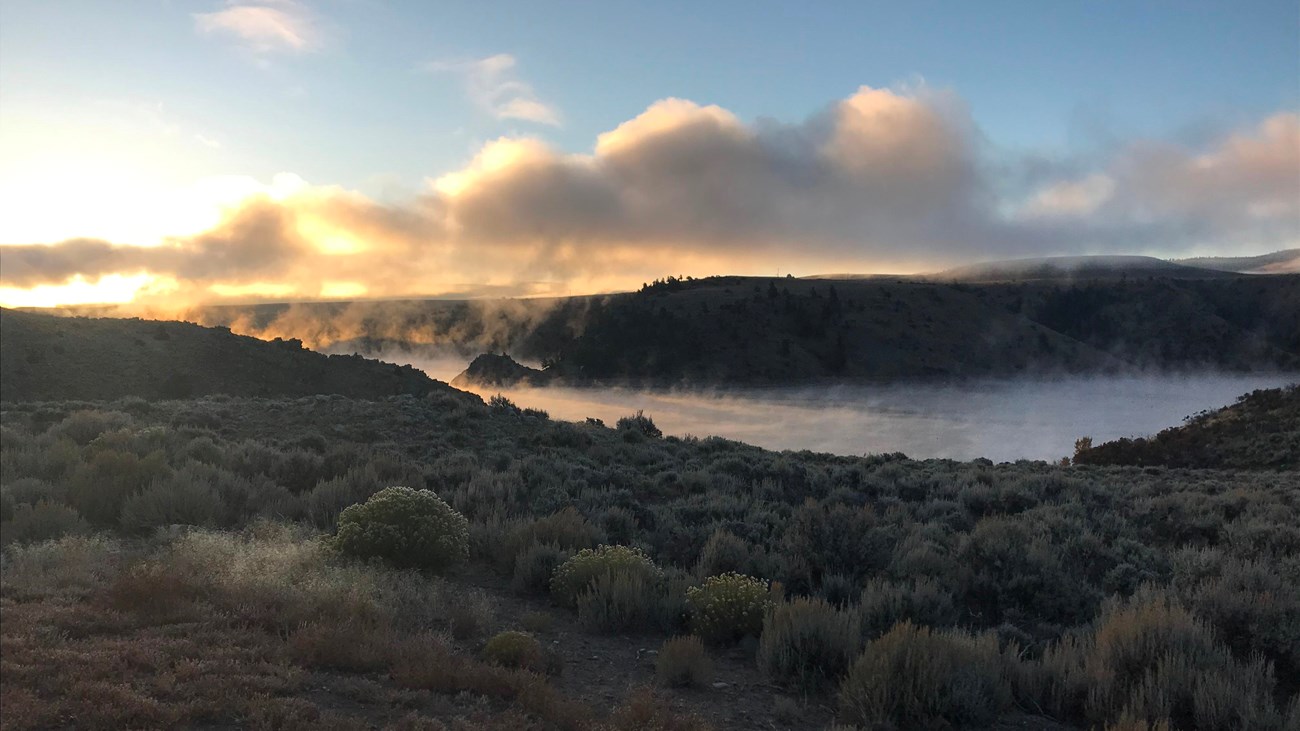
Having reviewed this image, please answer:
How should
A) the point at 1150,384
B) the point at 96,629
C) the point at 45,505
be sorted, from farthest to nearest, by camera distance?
1. the point at 1150,384
2. the point at 45,505
3. the point at 96,629

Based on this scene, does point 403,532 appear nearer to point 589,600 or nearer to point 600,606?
point 589,600

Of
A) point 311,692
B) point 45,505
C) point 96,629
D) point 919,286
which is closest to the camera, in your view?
point 311,692

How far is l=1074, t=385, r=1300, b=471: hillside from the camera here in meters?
30.4

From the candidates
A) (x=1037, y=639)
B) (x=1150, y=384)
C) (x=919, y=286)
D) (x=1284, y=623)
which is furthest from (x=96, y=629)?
(x=919, y=286)

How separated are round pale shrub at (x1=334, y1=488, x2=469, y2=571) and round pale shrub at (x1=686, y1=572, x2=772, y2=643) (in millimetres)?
3085

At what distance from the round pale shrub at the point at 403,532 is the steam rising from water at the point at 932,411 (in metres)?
36.3

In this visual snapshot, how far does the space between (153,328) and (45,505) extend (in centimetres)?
3312

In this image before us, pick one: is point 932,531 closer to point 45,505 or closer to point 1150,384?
point 45,505

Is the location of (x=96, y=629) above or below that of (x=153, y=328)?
below

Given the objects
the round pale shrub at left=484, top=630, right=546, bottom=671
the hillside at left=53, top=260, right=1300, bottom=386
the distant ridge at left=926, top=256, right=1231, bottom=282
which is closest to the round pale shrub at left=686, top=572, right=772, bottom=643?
the round pale shrub at left=484, top=630, right=546, bottom=671

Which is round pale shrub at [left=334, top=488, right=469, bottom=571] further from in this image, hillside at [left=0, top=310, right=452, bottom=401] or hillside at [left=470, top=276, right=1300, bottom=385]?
hillside at [left=470, top=276, right=1300, bottom=385]

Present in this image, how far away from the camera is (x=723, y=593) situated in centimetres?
775

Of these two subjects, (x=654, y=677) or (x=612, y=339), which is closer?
(x=654, y=677)

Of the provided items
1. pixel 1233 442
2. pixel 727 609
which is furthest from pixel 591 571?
pixel 1233 442
